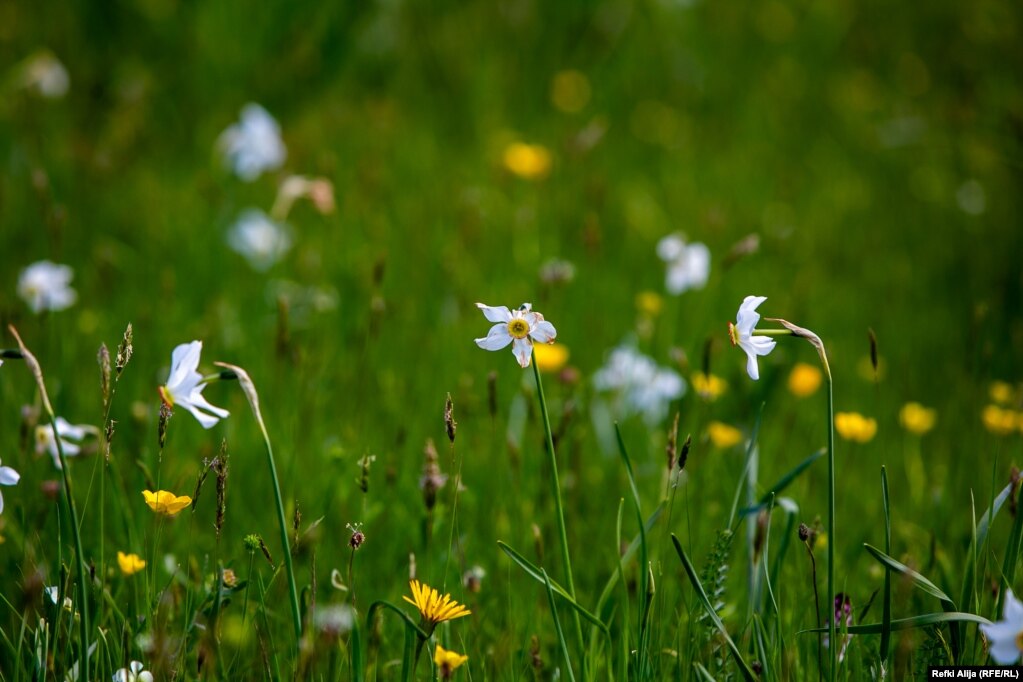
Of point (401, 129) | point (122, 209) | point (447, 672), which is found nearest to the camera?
point (447, 672)

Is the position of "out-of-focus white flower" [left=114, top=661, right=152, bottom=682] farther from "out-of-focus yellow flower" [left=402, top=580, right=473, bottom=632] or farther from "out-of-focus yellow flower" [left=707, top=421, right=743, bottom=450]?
"out-of-focus yellow flower" [left=707, top=421, right=743, bottom=450]

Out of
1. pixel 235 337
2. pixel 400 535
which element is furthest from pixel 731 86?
pixel 400 535

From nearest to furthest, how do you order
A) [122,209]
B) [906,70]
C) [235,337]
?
[235,337] < [122,209] < [906,70]

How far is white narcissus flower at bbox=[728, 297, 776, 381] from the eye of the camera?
4.15ft

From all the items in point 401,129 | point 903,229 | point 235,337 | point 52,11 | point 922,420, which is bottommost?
point 922,420

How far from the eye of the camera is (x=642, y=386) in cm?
240

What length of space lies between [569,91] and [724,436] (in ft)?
9.31

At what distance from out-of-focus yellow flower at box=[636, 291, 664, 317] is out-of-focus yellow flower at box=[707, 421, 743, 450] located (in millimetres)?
599

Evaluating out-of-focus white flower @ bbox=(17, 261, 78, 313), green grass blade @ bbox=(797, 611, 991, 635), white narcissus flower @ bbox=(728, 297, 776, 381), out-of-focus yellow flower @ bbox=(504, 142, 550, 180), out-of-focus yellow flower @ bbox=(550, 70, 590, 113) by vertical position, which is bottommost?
green grass blade @ bbox=(797, 611, 991, 635)

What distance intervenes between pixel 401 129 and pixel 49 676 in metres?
3.25

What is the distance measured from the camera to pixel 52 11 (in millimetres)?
4277

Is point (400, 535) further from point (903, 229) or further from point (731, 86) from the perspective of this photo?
point (731, 86)

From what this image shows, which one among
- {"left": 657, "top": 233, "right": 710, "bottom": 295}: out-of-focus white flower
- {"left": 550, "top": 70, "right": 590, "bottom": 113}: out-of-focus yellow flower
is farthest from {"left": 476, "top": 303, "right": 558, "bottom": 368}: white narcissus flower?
{"left": 550, "top": 70, "right": 590, "bottom": 113}: out-of-focus yellow flower

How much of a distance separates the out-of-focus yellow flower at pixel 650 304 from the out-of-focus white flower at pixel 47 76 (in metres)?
2.60
